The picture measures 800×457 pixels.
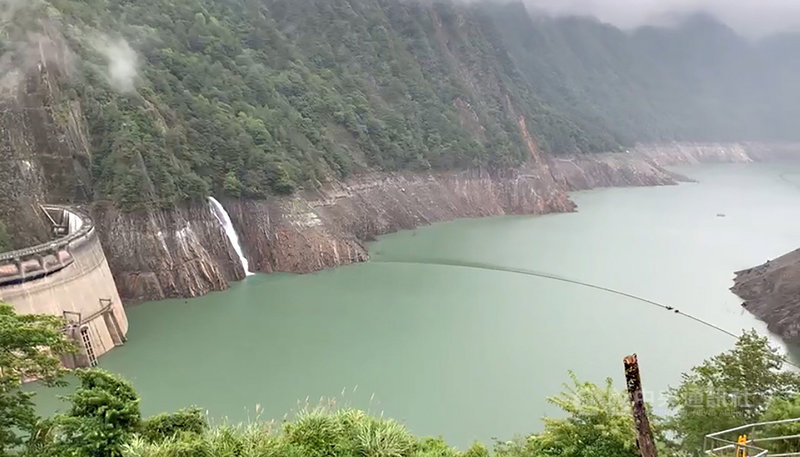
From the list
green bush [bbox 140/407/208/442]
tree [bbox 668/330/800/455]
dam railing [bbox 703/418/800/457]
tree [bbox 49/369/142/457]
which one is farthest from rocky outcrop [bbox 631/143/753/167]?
tree [bbox 49/369/142/457]

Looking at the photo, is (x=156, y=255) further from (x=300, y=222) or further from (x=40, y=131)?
(x=300, y=222)

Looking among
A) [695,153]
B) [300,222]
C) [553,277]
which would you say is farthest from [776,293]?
[695,153]

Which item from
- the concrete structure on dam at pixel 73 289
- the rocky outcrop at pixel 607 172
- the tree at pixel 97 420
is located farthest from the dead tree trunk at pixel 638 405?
the rocky outcrop at pixel 607 172

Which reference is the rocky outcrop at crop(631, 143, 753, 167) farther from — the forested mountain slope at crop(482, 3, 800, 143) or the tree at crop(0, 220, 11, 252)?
the tree at crop(0, 220, 11, 252)

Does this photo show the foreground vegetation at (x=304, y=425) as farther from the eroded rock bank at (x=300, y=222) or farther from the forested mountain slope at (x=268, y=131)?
the eroded rock bank at (x=300, y=222)

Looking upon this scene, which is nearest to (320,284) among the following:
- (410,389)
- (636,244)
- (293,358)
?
(293,358)

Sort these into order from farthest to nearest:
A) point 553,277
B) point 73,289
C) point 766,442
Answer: point 553,277 → point 73,289 → point 766,442
